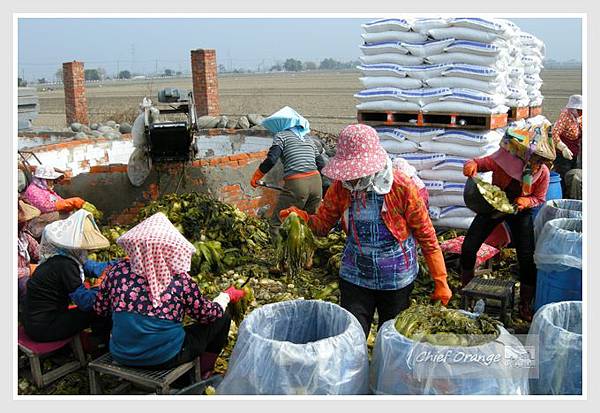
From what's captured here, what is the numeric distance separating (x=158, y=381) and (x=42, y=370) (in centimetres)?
128

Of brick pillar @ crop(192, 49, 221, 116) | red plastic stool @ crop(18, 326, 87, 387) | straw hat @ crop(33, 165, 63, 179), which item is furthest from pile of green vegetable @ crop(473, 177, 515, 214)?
brick pillar @ crop(192, 49, 221, 116)

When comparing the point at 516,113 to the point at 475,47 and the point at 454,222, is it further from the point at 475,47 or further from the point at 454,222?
the point at 454,222

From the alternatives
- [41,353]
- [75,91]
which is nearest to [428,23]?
[41,353]

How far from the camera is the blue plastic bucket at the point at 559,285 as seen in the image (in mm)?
4148

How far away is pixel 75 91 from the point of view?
1753 cm

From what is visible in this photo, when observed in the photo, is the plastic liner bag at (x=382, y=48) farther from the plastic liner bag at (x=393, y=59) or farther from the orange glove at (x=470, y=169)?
the orange glove at (x=470, y=169)

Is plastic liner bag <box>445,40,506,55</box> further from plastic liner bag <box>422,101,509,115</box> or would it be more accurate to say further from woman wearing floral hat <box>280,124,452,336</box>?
woman wearing floral hat <box>280,124,452,336</box>

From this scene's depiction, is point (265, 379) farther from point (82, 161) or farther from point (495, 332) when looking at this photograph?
point (82, 161)

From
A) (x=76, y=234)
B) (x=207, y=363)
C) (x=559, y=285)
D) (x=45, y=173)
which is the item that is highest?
(x=45, y=173)

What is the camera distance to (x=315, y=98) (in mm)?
32969

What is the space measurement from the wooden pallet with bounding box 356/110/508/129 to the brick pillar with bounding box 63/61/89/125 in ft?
42.6

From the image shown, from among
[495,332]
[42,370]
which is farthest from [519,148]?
[42,370]

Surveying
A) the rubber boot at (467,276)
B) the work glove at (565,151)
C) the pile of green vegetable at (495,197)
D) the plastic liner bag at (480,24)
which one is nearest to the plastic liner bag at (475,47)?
the plastic liner bag at (480,24)

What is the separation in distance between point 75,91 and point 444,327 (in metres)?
16.7
